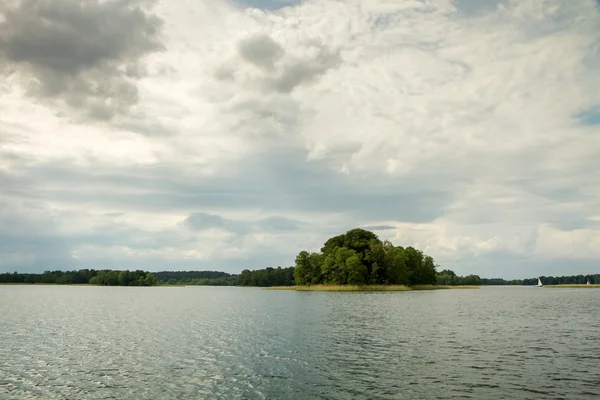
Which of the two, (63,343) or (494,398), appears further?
(63,343)

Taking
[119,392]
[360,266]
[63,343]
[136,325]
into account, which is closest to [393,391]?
[119,392]

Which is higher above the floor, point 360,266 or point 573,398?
point 360,266

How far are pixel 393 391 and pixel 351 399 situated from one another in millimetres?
3207

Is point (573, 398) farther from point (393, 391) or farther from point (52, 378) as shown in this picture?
point (52, 378)

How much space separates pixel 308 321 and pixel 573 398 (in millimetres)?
45789

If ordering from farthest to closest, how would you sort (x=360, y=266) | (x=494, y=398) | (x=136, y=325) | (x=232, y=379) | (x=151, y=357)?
(x=360, y=266) < (x=136, y=325) < (x=151, y=357) < (x=232, y=379) < (x=494, y=398)

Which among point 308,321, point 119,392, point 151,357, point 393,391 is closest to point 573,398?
point 393,391

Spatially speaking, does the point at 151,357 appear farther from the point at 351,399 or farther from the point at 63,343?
the point at 351,399

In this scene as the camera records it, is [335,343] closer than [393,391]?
No

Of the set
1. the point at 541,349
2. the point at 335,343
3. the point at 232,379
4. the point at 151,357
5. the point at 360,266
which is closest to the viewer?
the point at 232,379

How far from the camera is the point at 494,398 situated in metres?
25.9

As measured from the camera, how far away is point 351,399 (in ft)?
85.1

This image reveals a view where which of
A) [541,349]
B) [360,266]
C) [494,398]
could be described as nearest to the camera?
[494,398]

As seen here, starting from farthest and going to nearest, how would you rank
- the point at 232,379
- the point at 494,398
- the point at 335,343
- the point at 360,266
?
the point at 360,266 → the point at 335,343 → the point at 232,379 → the point at 494,398
